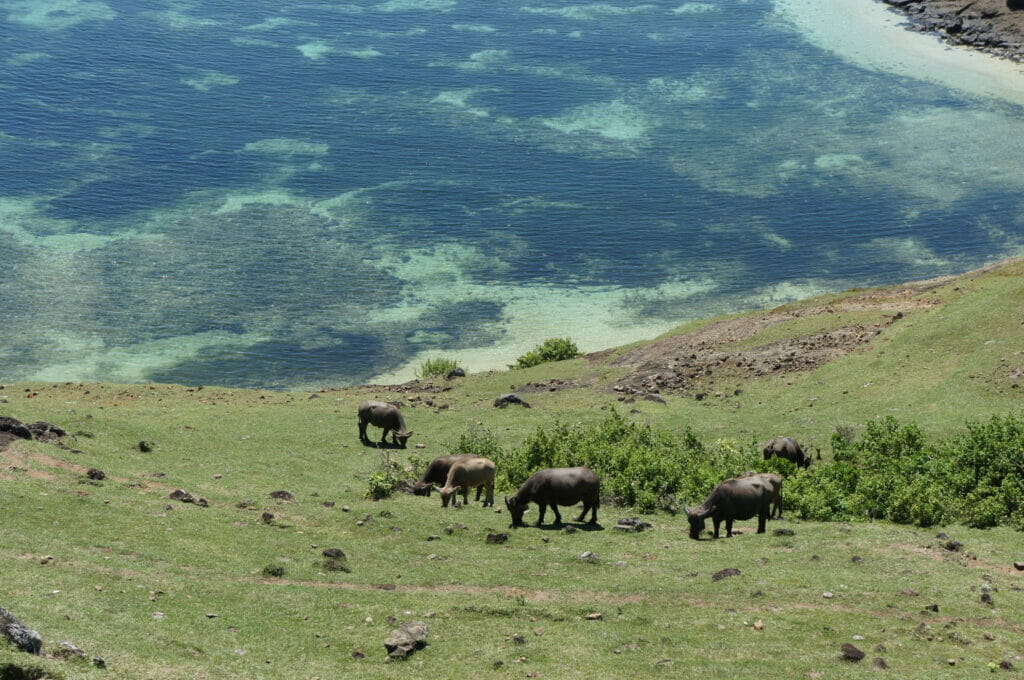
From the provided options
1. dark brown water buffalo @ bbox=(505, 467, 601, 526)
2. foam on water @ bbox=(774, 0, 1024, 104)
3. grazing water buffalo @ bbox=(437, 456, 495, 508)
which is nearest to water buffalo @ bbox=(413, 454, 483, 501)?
grazing water buffalo @ bbox=(437, 456, 495, 508)

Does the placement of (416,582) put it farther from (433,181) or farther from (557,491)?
(433,181)

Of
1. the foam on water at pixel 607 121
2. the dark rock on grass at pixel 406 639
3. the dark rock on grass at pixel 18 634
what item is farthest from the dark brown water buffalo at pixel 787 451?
the foam on water at pixel 607 121

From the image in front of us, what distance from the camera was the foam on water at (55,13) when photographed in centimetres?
13812

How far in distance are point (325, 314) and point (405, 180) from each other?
28136 mm

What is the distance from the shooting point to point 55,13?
5576 inches

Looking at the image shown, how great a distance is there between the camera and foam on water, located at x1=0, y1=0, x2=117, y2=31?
138125 mm

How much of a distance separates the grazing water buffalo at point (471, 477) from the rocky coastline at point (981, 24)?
110 metres

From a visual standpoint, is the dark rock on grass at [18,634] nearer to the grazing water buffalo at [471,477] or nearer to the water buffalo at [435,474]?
the grazing water buffalo at [471,477]

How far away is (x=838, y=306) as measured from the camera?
56.9 metres

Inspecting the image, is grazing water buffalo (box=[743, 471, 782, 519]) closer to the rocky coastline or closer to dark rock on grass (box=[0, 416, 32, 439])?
dark rock on grass (box=[0, 416, 32, 439])

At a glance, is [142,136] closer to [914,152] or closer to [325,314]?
[325,314]

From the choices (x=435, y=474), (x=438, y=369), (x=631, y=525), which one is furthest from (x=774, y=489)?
(x=438, y=369)

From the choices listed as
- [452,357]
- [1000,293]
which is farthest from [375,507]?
[452,357]

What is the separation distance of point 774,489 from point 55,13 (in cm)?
13730
